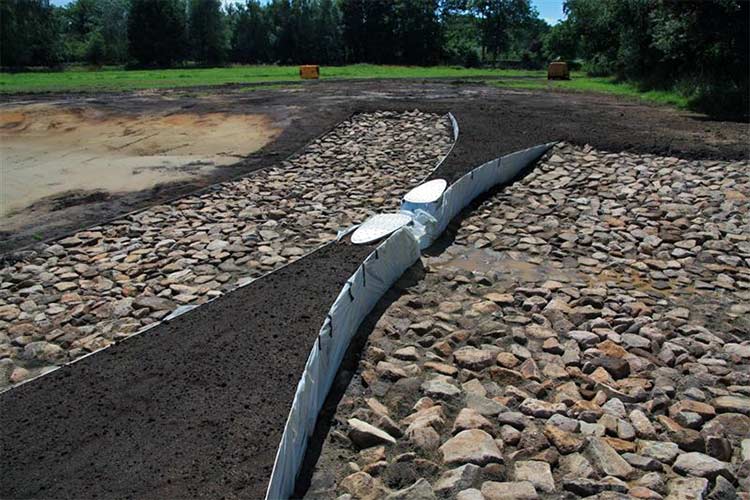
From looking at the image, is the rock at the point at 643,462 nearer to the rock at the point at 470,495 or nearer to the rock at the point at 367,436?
the rock at the point at 470,495

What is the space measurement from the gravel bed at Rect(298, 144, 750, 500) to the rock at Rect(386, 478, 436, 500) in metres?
0.02

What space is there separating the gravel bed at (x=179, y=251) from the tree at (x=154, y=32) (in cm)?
4641

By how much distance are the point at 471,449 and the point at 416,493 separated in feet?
2.09

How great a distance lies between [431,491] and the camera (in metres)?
4.27

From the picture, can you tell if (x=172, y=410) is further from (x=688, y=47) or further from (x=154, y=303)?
(x=688, y=47)

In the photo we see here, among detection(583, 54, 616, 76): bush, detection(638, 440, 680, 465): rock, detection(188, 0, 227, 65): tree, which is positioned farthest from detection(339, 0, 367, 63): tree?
detection(638, 440, 680, 465): rock

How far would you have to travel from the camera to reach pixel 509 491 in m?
4.25

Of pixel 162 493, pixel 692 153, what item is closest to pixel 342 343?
pixel 162 493

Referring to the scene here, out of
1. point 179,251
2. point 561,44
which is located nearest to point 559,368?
point 179,251

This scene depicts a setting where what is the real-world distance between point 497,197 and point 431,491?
26.8 feet

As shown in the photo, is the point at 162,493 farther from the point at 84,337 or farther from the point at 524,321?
the point at 524,321

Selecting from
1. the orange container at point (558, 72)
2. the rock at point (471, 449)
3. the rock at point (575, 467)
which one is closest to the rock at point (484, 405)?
the rock at point (471, 449)

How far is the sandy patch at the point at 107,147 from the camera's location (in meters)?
12.8

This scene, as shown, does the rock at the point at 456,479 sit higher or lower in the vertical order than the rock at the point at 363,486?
A: higher
